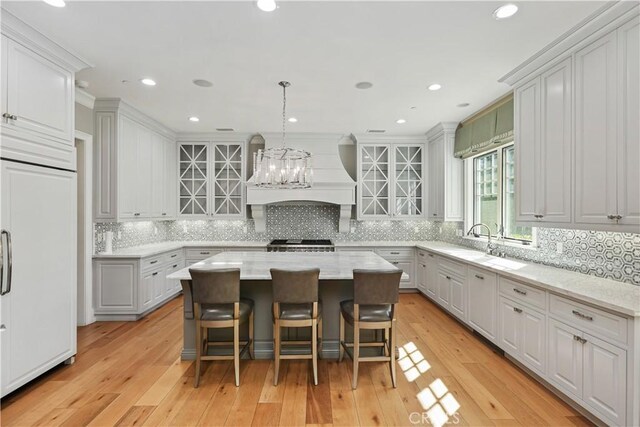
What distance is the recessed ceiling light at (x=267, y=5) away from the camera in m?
2.06

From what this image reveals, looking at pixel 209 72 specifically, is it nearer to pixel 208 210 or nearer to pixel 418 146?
pixel 208 210

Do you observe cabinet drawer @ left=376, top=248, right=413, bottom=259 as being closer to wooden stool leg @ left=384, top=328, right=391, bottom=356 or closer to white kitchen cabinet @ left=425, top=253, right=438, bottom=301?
white kitchen cabinet @ left=425, top=253, right=438, bottom=301

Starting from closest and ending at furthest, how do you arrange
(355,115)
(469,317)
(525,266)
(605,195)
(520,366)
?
(605,195)
(520,366)
(525,266)
(469,317)
(355,115)

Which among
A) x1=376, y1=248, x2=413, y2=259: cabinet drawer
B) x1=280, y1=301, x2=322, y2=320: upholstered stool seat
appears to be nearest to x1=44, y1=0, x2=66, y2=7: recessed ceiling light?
x1=280, y1=301, x2=322, y2=320: upholstered stool seat

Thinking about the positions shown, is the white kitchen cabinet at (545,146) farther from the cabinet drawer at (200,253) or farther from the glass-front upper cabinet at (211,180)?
the cabinet drawer at (200,253)

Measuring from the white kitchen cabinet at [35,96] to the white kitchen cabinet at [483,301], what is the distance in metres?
4.12

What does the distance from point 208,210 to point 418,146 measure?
3.97 meters

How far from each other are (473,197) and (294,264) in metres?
3.31

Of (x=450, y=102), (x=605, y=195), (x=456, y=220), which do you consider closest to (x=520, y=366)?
(x=605, y=195)

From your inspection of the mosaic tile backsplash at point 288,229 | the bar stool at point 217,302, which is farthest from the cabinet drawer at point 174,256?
the bar stool at point 217,302

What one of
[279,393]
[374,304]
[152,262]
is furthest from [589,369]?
[152,262]

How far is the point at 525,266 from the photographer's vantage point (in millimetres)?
3076

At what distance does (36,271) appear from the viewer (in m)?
2.43

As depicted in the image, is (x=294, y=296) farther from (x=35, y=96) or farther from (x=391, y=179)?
(x=391, y=179)
